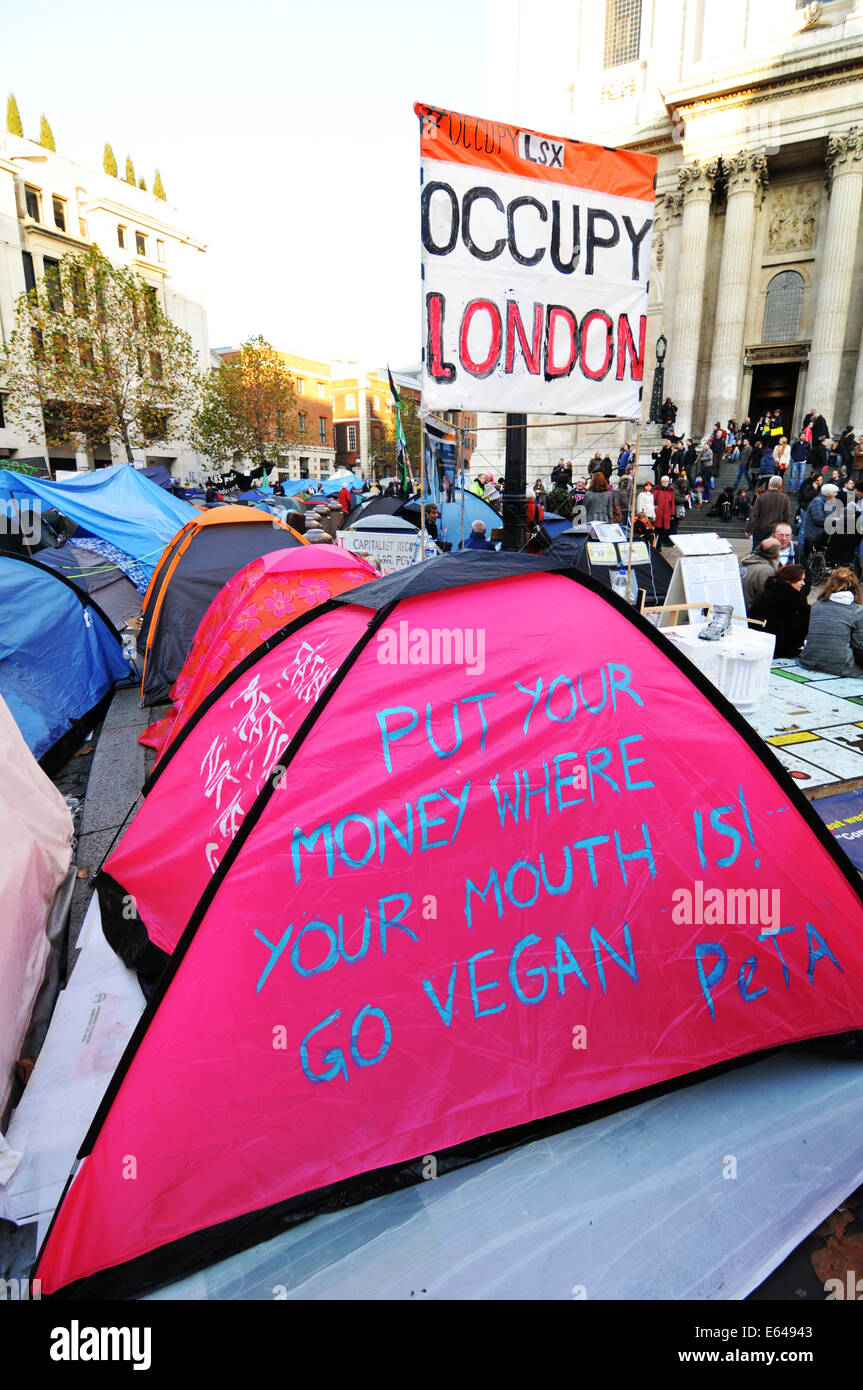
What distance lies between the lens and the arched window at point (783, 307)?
2303 cm

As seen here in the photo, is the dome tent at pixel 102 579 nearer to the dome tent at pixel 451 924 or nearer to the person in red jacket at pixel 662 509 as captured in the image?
the dome tent at pixel 451 924

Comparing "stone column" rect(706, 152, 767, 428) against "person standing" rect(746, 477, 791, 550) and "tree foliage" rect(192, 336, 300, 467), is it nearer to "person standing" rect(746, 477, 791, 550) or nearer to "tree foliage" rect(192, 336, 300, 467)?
"person standing" rect(746, 477, 791, 550)

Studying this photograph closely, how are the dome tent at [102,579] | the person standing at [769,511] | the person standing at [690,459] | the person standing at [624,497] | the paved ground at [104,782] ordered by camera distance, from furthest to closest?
the person standing at [690,459]
the person standing at [624,497]
the person standing at [769,511]
the dome tent at [102,579]
the paved ground at [104,782]

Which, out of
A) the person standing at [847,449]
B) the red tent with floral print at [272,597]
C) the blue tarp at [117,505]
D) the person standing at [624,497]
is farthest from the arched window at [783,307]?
the red tent with floral print at [272,597]

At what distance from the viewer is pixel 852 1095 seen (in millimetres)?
2318

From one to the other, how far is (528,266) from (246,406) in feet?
114

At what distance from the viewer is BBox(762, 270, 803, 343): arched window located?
2303cm

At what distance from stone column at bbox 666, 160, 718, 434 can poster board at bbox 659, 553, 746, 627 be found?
65.3ft

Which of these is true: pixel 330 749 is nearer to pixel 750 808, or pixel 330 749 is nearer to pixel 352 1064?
pixel 352 1064

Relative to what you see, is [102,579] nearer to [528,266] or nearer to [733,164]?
[528,266]

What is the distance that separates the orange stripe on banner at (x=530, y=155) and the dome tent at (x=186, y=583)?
3422 mm
